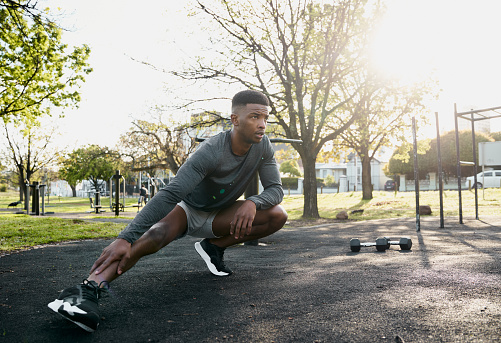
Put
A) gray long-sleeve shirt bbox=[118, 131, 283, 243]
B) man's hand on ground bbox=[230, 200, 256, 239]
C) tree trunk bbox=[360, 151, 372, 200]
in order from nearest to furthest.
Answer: gray long-sleeve shirt bbox=[118, 131, 283, 243]
man's hand on ground bbox=[230, 200, 256, 239]
tree trunk bbox=[360, 151, 372, 200]

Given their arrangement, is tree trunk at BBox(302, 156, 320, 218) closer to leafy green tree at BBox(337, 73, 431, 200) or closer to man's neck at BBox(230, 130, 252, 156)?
leafy green tree at BBox(337, 73, 431, 200)

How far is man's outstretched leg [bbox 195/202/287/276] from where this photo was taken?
323cm

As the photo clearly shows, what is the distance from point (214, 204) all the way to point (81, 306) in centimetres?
138

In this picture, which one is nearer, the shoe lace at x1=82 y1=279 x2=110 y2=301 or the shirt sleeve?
the shoe lace at x1=82 y1=279 x2=110 y2=301

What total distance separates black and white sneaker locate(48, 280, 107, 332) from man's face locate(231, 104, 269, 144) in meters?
1.47

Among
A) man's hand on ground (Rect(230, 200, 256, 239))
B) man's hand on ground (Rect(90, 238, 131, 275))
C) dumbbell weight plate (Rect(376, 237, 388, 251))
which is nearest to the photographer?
man's hand on ground (Rect(90, 238, 131, 275))

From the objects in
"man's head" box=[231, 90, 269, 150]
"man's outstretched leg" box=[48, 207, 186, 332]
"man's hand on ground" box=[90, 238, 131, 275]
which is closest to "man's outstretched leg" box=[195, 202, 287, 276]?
"man's outstretched leg" box=[48, 207, 186, 332]

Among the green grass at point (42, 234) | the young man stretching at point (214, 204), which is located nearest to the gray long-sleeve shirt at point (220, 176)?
the young man stretching at point (214, 204)

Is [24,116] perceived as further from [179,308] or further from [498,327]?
[498,327]

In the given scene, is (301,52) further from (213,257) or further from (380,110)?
(213,257)

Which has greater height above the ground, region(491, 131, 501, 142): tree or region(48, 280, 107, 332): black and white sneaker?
region(491, 131, 501, 142): tree

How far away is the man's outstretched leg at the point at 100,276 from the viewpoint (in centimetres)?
200

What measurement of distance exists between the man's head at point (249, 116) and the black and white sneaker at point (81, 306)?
1466 millimetres

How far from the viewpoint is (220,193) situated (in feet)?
10.3
